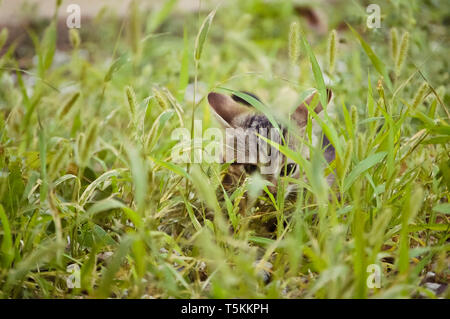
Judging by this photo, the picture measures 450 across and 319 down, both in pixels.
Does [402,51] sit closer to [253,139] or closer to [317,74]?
[317,74]

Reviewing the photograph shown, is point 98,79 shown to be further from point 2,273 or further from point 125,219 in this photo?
point 2,273

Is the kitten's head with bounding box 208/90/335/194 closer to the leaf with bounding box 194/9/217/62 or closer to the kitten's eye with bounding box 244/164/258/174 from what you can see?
the kitten's eye with bounding box 244/164/258/174

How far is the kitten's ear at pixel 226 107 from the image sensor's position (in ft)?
4.98

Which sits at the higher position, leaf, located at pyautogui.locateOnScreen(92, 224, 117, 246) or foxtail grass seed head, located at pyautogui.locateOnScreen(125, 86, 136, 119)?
foxtail grass seed head, located at pyautogui.locateOnScreen(125, 86, 136, 119)

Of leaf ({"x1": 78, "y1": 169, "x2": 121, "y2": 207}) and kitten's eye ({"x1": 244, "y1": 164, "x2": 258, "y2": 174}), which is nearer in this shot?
leaf ({"x1": 78, "y1": 169, "x2": 121, "y2": 207})

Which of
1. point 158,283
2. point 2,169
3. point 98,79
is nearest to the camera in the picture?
point 158,283

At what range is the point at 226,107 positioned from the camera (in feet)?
5.23

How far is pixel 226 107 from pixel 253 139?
0.74 feet

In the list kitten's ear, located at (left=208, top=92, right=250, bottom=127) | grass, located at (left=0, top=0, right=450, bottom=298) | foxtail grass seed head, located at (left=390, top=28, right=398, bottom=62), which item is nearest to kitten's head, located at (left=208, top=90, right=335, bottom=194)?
kitten's ear, located at (left=208, top=92, right=250, bottom=127)

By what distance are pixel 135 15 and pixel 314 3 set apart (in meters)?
2.92

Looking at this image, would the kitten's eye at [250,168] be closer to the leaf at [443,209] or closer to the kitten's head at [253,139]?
the kitten's head at [253,139]

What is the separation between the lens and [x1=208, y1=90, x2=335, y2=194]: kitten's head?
54.9 inches

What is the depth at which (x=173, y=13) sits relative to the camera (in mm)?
3504
